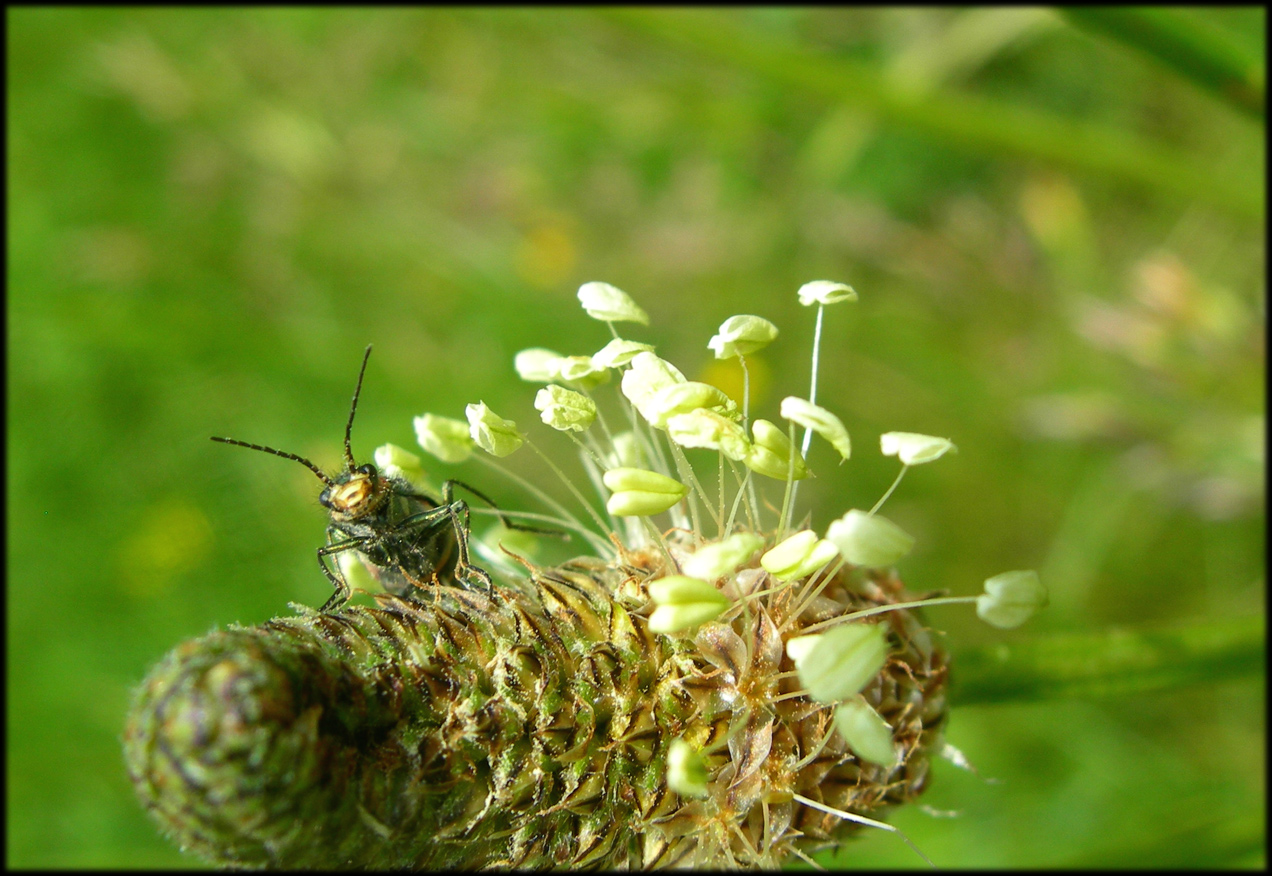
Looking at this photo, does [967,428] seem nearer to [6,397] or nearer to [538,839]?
[538,839]

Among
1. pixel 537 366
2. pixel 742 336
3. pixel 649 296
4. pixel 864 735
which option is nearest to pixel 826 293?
pixel 742 336

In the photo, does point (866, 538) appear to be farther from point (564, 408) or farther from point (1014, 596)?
point (564, 408)

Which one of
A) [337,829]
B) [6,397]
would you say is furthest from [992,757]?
[6,397]

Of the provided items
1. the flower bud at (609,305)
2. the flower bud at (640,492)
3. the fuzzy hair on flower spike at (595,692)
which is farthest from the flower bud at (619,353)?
the flower bud at (640,492)

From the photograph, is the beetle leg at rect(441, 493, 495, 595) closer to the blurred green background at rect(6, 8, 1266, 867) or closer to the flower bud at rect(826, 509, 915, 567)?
the flower bud at rect(826, 509, 915, 567)

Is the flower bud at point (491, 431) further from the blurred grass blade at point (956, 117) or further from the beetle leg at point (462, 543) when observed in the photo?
the blurred grass blade at point (956, 117)

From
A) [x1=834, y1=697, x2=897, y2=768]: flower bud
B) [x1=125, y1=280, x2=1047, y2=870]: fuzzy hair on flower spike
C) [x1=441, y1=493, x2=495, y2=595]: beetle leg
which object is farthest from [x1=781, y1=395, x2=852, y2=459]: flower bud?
[x1=441, y1=493, x2=495, y2=595]: beetle leg
